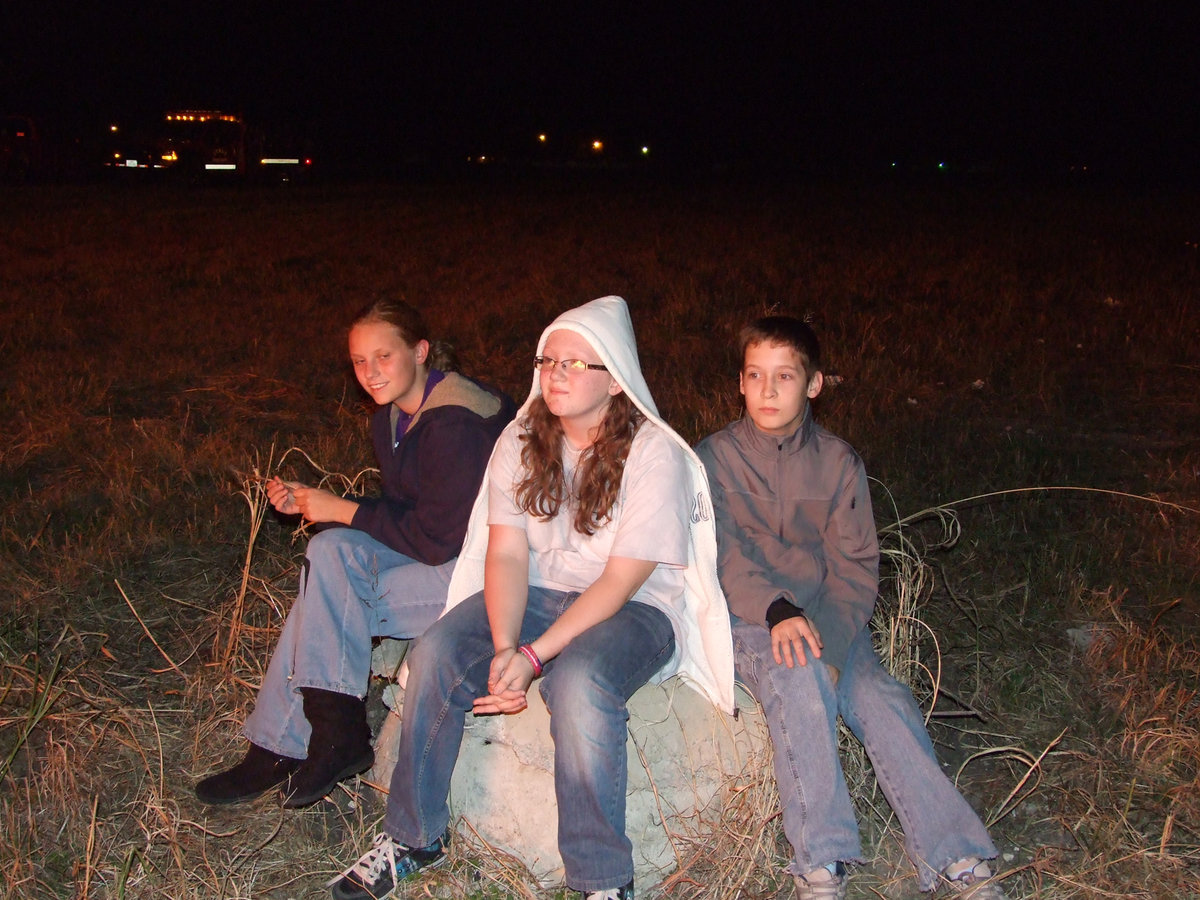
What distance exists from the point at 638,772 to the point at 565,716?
499 millimetres

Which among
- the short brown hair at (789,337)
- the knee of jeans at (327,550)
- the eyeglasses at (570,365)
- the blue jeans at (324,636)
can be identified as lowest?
the blue jeans at (324,636)

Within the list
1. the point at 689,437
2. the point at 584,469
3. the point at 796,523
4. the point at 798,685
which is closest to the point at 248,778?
the point at 584,469

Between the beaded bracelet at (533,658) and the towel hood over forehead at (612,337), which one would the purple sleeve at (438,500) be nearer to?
the towel hood over forehead at (612,337)

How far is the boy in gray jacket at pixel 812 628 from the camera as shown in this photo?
2.77m

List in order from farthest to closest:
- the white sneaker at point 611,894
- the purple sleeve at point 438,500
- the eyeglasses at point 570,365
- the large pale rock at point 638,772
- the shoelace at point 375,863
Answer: the purple sleeve at point 438,500
the large pale rock at point 638,772
the eyeglasses at point 570,365
the shoelace at point 375,863
the white sneaker at point 611,894

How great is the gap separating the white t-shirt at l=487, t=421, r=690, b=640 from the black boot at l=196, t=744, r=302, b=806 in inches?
35.1

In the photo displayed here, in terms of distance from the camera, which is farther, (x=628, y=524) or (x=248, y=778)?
(x=248, y=778)

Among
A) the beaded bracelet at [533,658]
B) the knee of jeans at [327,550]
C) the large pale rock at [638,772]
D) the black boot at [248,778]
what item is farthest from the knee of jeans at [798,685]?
the black boot at [248,778]

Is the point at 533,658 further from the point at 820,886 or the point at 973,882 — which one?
the point at 973,882

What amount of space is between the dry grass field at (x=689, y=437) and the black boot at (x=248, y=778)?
12 cm

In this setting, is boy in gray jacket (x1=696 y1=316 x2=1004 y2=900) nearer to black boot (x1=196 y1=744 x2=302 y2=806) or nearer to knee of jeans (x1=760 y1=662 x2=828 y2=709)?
knee of jeans (x1=760 y1=662 x2=828 y2=709)

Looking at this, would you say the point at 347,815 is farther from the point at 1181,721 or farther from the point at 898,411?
the point at 898,411

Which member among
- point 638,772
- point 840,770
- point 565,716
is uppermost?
point 565,716

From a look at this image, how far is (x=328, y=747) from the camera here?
3.09 m
